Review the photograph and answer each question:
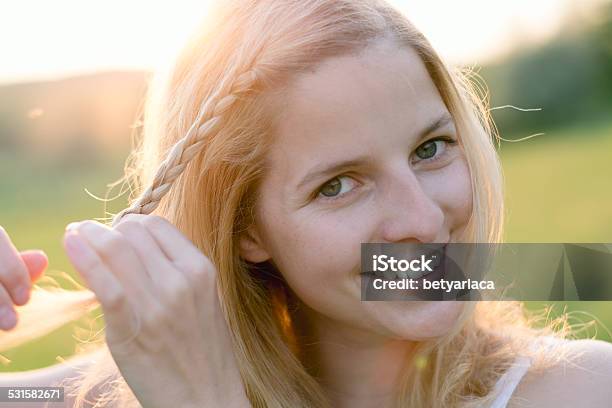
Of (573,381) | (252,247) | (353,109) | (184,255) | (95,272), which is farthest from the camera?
(252,247)

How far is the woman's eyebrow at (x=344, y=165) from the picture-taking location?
6.17ft

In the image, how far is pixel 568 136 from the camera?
20734mm

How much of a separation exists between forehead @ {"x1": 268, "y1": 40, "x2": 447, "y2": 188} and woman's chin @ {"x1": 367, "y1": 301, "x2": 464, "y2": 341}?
38 cm

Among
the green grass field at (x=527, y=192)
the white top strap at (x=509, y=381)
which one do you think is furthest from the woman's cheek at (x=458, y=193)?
the green grass field at (x=527, y=192)

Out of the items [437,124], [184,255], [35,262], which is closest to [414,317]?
[437,124]

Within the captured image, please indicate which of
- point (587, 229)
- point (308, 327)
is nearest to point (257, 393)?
point (308, 327)

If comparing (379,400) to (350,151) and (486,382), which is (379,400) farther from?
(350,151)

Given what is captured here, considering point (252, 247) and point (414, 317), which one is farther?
point (252, 247)

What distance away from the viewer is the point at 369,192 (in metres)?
1.93

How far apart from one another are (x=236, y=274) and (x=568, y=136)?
65.2 feet

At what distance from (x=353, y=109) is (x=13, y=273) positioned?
840 millimetres

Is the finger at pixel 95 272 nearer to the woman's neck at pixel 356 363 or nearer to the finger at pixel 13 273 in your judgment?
the finger at pixel 13 273

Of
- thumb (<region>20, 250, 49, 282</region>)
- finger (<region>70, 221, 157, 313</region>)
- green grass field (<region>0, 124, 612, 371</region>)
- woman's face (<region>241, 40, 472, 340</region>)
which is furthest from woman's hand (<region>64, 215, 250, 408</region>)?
green grass field (<region>0, 124, 612, 371</region>)
